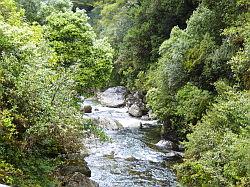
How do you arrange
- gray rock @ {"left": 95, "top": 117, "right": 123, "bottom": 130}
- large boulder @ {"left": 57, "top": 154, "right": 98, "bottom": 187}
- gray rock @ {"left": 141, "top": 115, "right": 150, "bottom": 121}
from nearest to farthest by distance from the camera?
1. large boulder @ {"left": 57, "top": 154, "right": 98, "bottom": 187}
2. gray rock @ {"left": 95, "top": 117, "right": 123, "bottom": 130}
3. gray rock @ {"left": 141, "top": 115, "right": 150, "bottom": 121}

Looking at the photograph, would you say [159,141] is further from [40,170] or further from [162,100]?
[40,170]

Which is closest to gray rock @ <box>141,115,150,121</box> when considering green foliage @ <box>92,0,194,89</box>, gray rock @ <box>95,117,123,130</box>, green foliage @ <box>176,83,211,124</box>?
gray rock @ <box>95,117,123,130</box>

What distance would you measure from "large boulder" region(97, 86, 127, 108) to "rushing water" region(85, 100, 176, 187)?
37.1 ft

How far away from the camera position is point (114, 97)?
45.9 m

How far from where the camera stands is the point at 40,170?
14.1 m

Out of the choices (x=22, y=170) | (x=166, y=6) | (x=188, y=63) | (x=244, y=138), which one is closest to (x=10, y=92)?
(x=22, y=170)

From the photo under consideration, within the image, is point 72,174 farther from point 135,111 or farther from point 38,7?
point 135,111

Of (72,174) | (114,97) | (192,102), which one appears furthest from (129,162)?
(114,97)

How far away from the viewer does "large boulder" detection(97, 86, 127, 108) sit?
42.8 meters

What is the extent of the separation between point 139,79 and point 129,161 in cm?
1890

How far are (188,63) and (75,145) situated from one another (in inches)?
518

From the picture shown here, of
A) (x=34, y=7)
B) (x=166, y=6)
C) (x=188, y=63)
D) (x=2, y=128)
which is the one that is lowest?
(x=2, y=128)

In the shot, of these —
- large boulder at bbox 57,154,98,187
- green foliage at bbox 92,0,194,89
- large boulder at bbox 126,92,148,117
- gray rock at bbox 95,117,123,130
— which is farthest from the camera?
green foliage at bbox 92,0,194,89

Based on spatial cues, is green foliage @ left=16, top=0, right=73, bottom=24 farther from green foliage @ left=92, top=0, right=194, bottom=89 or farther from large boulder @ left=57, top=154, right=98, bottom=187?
large boulder @ left=57, top=154, right=98, bottom=187
